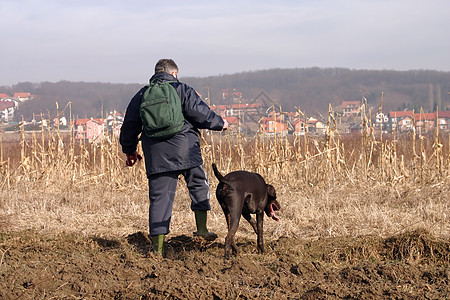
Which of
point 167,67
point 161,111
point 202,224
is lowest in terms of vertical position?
point 202,224

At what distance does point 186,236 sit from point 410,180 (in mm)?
5251

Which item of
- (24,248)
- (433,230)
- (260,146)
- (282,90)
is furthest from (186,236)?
(282,90)

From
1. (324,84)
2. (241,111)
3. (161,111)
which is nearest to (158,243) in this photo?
(161,111)

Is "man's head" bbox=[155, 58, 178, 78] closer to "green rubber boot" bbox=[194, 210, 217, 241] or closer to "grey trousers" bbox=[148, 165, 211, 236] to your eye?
"grey trousers" bbox=[148, 165, 211, 236]

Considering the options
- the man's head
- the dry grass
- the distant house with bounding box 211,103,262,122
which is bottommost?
the dry grass

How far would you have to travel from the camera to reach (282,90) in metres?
92.1

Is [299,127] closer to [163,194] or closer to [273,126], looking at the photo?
[273,126]

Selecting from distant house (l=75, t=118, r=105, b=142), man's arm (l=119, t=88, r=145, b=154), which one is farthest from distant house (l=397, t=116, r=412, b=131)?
man's arm (l=119, t=88, r=145, b=154)

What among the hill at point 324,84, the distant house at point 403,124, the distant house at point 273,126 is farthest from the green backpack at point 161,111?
the hill at point 324,84

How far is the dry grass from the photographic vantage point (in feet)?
Answer: 22.2

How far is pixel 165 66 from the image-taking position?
5316 millimetres

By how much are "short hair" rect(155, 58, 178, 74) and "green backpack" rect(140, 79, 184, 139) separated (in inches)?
10.7

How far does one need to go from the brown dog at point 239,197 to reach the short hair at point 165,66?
106cm

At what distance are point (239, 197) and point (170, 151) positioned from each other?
2.56 feet
